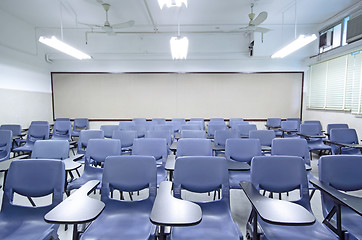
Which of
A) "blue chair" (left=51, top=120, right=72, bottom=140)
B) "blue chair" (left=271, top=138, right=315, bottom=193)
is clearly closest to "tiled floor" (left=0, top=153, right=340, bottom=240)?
"blue chair" (left=271, top=138, right=315, bottom=193)

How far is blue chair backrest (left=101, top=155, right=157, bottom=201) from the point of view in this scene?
167cm

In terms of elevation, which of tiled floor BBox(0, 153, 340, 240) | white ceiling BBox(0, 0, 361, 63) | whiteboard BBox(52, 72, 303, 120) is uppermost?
white ceiling BBox(0, 0, 361, 63)

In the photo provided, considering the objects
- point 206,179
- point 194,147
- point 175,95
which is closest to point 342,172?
point 206,179

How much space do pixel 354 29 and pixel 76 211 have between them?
6.00 meters

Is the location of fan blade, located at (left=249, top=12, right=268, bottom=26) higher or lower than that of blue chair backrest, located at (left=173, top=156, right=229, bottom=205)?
higher

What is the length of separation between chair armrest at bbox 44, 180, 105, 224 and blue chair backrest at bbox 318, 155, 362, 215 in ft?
6.04

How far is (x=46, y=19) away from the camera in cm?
515

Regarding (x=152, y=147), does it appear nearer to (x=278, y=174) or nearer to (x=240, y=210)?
(x=240, y=210)

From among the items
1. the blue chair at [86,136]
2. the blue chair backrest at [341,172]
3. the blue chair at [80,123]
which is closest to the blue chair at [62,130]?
the blue chair at [80,123]

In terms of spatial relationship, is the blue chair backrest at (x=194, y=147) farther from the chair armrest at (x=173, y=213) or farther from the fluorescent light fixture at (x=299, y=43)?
the fluorescent light fixture at (x=299, y=43)

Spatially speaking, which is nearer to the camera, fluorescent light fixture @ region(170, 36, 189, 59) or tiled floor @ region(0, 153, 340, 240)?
tiled floor @ region(0, 153, 340, 240)

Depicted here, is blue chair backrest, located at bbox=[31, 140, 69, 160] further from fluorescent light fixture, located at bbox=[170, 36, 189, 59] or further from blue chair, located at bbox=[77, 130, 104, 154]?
fluorescent light fixture, located at bbox=[170, 36, 189, 59]

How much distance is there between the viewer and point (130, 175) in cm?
169

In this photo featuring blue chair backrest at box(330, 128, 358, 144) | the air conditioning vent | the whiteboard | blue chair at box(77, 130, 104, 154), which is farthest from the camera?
the whiteboard
